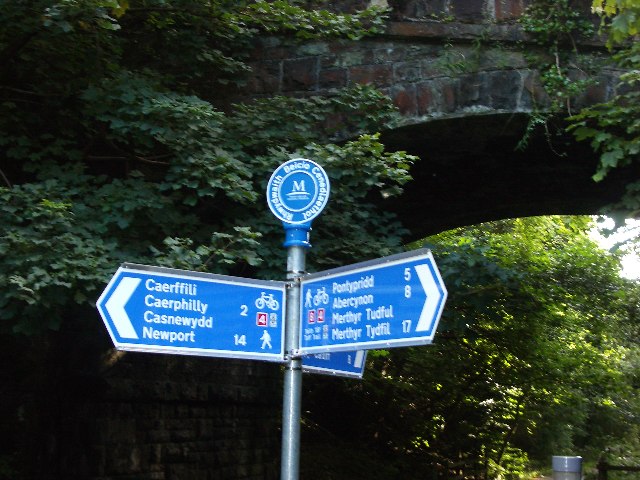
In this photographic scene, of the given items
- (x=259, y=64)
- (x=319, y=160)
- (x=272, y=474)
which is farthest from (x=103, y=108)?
(x=272, y=474)

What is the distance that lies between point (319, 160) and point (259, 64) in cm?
189

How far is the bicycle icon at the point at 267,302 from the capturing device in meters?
2.82

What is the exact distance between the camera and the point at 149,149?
19.6 feet

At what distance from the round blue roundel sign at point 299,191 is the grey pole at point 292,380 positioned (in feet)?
0.39

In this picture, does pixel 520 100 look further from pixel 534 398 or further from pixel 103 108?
pixel 534 398

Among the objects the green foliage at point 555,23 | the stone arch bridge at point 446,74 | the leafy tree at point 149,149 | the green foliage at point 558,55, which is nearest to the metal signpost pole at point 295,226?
the leafy tree at point 149,149

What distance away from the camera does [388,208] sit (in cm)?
863

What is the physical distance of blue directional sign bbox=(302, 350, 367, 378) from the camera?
3.00 meters

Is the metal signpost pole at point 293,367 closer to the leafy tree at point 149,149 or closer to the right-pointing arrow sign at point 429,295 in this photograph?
the right-pointing arrow sign at point 429,295

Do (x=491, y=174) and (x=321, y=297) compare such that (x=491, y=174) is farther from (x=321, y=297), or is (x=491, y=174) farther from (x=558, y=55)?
(x=321, y=297)

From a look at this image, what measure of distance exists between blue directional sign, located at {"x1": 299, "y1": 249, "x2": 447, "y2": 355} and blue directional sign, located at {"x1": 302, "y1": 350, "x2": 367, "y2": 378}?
245mm

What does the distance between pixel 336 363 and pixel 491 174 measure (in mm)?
5458

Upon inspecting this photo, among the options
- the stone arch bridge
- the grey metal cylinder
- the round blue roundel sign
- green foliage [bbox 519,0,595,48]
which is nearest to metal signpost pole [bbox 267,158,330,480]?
the round blue roundel sign

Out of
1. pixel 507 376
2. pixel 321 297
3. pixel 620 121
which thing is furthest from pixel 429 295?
pixel 507 376
